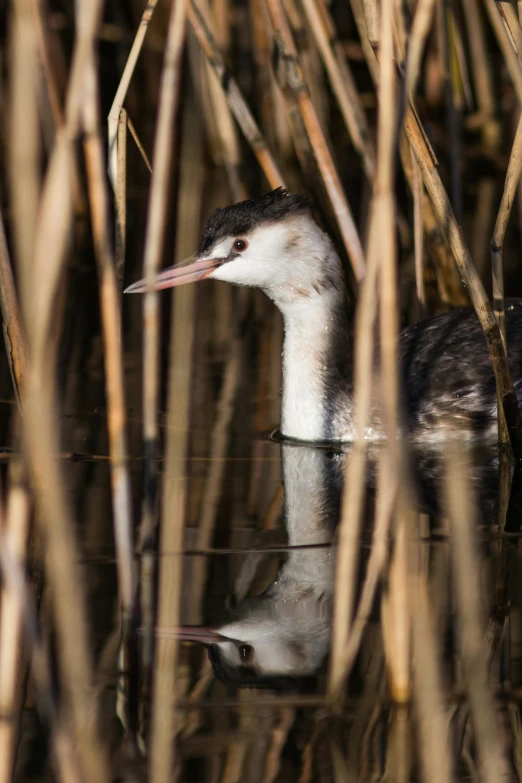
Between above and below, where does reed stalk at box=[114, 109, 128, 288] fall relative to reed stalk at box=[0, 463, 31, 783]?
above

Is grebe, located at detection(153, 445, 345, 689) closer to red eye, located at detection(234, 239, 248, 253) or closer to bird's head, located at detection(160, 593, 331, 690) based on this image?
bird's head, located at detection(160, 593, 331, 690)

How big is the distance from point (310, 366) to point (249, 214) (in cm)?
71

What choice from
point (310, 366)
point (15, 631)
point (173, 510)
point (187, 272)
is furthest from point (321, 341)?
point (15, 631)

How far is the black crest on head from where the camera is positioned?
558 cm

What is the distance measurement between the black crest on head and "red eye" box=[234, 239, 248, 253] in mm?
26

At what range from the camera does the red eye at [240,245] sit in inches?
221

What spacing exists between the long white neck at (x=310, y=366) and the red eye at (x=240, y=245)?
1.14 ft

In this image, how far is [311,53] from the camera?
297 inches

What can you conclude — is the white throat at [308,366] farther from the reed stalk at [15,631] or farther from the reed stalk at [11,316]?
the reed stalk at [15,631]

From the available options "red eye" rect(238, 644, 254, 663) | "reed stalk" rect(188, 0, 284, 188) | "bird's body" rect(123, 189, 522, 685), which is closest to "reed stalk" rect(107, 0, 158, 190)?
"bird's body" rect(123, 189, 522, 685)

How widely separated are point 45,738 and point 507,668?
1.24 meters

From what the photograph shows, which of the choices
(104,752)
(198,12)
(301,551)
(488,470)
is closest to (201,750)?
(104,752)

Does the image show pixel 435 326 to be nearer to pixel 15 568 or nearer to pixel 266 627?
pixel 266 627

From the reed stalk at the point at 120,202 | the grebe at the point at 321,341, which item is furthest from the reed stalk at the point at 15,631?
the grebe at the point at 321,341
